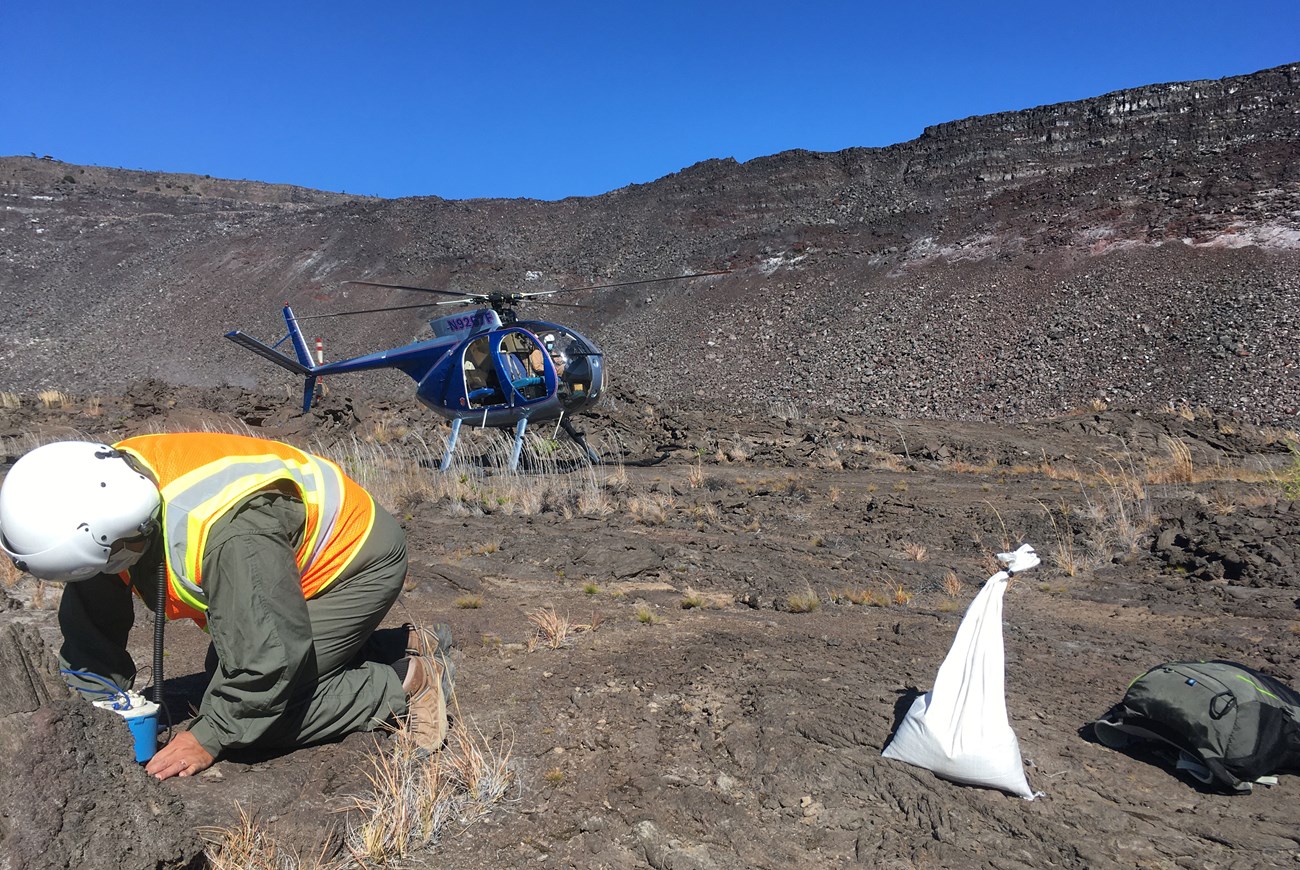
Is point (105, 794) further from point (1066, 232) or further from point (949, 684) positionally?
point (1066, 232)

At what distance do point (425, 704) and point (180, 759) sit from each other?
916mm

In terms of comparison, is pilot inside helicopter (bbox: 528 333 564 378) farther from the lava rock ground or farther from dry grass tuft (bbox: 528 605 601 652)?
dry grass tuft (bbox: 528 605 601 652)

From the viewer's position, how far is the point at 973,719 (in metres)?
3.35

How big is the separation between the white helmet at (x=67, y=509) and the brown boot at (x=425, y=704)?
51.3 inches

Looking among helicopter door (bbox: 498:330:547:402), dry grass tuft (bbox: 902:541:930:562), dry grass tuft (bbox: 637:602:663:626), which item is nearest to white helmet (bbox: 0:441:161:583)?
dry grass tuft (bbox: 637:602:663:626)

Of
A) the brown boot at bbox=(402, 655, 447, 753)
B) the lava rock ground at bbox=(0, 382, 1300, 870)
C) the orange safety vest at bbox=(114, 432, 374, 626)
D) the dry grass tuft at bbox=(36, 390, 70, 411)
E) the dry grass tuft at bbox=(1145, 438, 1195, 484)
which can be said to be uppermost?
the orange safety vest at bbox=(114, 432, 374, 626)

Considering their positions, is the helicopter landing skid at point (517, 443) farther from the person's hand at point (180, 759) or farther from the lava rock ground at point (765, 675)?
the person's hand at point (180, 759)

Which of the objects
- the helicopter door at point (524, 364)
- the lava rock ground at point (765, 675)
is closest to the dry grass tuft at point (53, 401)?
the helicopter door at point (524, 364)

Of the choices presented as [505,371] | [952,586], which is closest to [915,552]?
[952,586]

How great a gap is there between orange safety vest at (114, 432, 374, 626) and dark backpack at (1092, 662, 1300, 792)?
124 inches

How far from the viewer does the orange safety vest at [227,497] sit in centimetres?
304

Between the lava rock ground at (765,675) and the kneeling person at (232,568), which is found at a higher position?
the kneeling person at (232,568)

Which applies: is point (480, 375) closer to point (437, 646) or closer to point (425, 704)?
point (437, 646)

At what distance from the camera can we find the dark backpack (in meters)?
3.41
